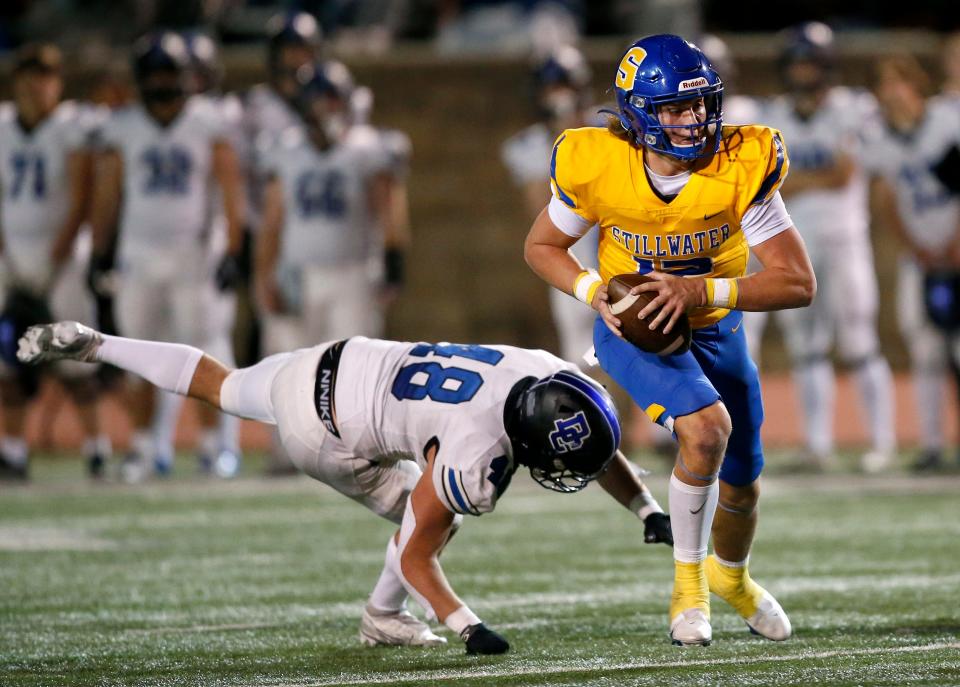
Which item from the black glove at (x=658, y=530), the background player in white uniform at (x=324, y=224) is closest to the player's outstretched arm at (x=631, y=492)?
the black glove at (x=658, y=530)

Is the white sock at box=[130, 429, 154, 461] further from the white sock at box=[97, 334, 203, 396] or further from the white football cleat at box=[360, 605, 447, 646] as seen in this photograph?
the white football cleat at box=[360, 605, 447, 646]

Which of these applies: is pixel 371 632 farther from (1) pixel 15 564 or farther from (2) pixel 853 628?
(1) pixel 15 564

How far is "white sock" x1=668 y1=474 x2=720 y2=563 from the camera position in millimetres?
4316

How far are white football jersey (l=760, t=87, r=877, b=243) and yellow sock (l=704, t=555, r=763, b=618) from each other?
4.30 meters

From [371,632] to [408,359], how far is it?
73 cm

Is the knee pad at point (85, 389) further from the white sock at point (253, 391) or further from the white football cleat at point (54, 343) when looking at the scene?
the white sock at point (253, 391)

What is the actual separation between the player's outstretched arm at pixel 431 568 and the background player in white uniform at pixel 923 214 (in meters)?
4.72

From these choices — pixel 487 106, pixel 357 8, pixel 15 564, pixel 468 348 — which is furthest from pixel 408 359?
pixel 357 8

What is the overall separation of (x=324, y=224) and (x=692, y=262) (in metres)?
4.38

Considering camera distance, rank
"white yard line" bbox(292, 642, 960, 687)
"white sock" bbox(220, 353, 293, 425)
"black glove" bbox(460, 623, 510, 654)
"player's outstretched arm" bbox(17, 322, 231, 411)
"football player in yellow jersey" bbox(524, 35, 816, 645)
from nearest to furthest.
Result: "white yard line" bbox(292, 642, 960, 687)
"black glove" bbox(460, 623, 510, 654)
"football player in yellow jersey" bbox(524, 35, 816, 645)
"white sock" bbox(220, 353, 293, 425)
"player's outstretched arm" bbox(17, 322, 231, 411)

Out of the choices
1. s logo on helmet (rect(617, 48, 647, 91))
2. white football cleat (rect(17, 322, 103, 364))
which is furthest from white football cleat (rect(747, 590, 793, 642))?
white football cleat (rect(17, 322, 103, 364))

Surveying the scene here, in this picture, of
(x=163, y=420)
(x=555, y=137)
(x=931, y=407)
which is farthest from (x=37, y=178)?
(x=931, y=407)

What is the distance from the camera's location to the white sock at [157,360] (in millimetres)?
5062

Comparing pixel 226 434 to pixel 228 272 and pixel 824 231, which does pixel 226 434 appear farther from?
pixel 824 231
